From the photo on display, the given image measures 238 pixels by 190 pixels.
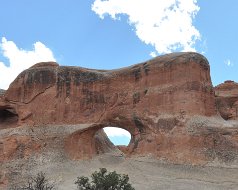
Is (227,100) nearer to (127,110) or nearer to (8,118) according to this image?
(127,110)

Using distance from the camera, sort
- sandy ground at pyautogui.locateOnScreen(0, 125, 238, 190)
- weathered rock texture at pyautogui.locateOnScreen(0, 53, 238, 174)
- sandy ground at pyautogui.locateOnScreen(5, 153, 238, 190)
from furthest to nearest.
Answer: weathered rock texture at pyautogui.locateOnScreen(0, 53, 238, 174) → sandy ground at pyautogui.locateOnScreen(0, 125, 238, 190) → sandy ground at pyautogui.locateOnScreen(5, 153, 238, 190)

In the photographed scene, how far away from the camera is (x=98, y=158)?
137 ft

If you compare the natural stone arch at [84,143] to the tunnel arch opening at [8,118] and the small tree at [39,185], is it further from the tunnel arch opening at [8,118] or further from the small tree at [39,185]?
the tunnel arch opening at [8,118]

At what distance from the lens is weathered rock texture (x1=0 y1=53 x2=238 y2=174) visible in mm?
37344

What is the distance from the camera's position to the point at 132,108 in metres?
42.2

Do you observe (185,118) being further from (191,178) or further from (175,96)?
(191,178)

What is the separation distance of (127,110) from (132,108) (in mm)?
518

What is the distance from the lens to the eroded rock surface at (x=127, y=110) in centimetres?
3738

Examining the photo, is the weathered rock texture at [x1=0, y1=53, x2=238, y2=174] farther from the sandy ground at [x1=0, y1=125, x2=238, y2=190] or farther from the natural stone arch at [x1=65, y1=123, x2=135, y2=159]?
the sandy ground at [x1=0, y1=125, x2=238, y2=190]

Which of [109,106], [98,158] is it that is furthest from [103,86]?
[98,158]

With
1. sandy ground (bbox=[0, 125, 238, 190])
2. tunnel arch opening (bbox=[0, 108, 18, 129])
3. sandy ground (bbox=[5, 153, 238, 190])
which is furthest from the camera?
tunnel arch opening (bbox=[0, 108, 18, 129])

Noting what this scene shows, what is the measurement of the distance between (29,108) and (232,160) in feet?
64.6

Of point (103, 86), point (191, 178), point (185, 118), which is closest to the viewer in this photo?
point (191, 178)

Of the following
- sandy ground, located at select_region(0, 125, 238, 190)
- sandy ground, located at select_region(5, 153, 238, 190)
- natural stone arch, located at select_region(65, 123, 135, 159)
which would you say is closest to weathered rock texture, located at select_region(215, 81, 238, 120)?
natural stone arch, located at select_region(65, 123, 135, 159)
